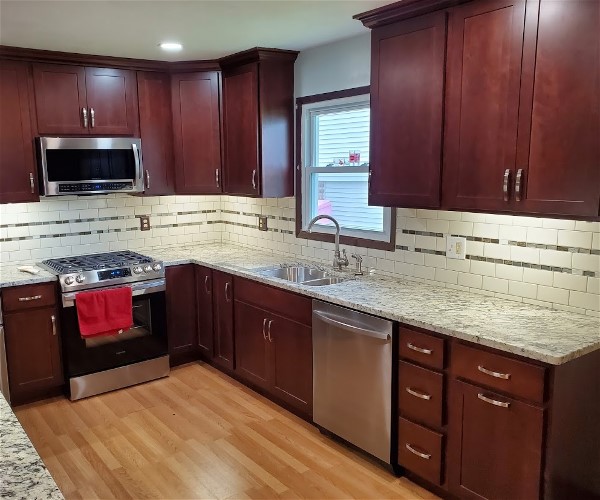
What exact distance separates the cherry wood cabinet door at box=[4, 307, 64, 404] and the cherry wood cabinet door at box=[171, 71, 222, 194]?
4.75 ft

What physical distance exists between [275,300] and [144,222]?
171 cm

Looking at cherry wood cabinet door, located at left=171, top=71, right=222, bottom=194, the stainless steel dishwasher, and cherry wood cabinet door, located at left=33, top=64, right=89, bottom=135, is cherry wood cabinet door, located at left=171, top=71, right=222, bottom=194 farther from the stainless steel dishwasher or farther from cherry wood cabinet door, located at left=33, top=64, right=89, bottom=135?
the stainless steel dishwasher

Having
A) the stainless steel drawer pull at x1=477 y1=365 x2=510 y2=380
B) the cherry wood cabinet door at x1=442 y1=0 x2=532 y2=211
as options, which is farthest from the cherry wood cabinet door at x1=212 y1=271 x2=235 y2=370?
the stainless steel drawer pull at x1=477 y1=365 x2=510 y2=380

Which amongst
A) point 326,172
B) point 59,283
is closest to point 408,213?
point 326,172

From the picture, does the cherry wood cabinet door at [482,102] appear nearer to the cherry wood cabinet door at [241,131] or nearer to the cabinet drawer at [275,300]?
the cabinet drawer at [275,300]

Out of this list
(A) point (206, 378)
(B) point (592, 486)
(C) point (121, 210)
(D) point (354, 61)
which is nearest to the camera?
(B) point (592, 486)

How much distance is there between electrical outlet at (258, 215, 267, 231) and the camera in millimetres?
4468

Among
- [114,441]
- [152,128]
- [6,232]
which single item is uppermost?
[152,128]

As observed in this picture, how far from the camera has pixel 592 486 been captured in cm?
242

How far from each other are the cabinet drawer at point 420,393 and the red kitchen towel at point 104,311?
2.04 m

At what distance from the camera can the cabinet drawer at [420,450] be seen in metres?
2.55

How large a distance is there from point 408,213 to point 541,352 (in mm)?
1403

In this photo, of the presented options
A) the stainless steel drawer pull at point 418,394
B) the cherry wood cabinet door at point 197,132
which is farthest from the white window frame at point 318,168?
the stainless steel drawer pull at point 418,394

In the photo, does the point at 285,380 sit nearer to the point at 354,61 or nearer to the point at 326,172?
the point at 326,172
